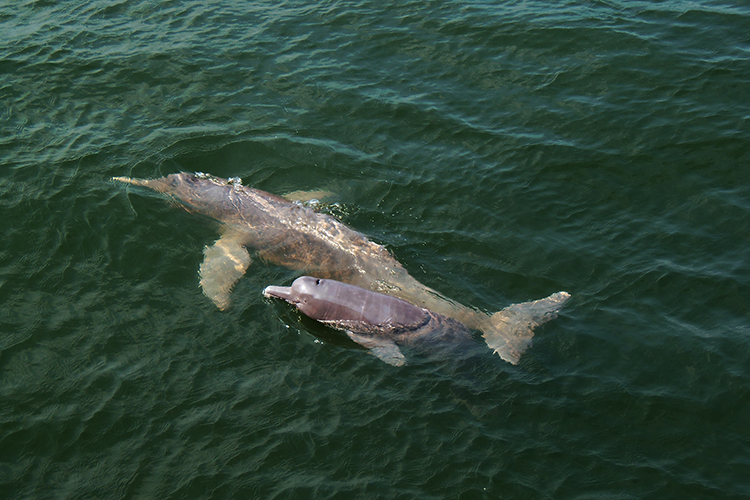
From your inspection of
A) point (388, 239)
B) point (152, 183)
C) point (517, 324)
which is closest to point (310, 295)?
point (388, 239)

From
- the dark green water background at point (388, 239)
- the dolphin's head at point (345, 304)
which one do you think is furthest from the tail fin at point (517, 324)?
the dolphin's head at point (345, 304)

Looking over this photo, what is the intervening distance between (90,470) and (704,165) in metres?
12.4

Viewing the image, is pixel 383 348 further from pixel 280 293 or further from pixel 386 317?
pixel 280 293

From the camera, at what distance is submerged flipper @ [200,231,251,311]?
410 inches

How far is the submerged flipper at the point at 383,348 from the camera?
9.17 meters

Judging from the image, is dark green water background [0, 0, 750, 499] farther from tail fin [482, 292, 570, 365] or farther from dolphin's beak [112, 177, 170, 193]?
dolphin's beak [112, 177, 170, 193]

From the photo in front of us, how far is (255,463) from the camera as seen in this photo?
7.96 meters

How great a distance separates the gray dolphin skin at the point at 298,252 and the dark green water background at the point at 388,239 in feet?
0.99

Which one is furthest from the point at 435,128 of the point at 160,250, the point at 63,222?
the point at 63,222

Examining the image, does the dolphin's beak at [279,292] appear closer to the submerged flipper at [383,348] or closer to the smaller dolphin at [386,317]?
the smaller dolphin at [386,317]

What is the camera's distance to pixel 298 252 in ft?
36.4

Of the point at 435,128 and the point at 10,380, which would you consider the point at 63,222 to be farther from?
the point at 435,128

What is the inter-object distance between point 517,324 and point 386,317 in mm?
2178

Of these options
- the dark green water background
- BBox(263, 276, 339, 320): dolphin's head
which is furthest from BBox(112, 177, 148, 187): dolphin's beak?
BBox(263, 276, 339, 320): dolphin's head
